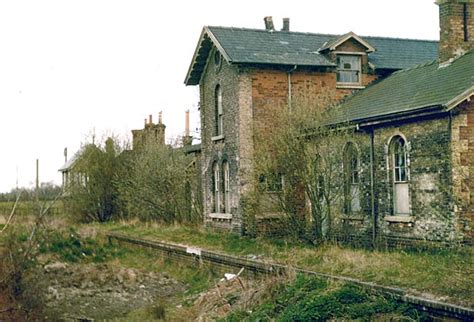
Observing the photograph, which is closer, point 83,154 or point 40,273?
point 40,273

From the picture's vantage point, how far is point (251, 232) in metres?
23.1

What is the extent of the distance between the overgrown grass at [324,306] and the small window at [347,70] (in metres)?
13.6

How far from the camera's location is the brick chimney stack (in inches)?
782

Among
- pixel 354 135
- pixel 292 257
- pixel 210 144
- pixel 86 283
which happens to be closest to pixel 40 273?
pixel 86 283

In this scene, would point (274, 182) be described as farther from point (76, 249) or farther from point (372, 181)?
point (76, 249)

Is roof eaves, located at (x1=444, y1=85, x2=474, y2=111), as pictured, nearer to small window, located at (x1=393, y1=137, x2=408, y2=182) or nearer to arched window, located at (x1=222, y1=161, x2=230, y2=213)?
small window, located at (x1=393, y1=137, x2=408, y2=182)

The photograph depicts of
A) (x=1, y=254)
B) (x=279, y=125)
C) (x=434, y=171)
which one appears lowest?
(x=1, y=254)

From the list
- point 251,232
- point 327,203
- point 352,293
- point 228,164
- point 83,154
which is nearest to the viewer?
point 352,293

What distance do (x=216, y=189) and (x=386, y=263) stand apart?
44.5 feet

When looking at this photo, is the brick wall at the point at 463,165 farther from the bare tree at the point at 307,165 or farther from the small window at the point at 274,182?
the small window at the point at 274,182

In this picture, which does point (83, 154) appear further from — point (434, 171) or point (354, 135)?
point (434, 171)

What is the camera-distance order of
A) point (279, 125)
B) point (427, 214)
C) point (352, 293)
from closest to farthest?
point (352, 293)
point (427, 214)
point (279, 125)

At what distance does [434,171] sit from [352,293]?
6.36 m

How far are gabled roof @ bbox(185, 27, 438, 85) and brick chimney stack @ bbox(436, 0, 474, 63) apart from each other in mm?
5392
